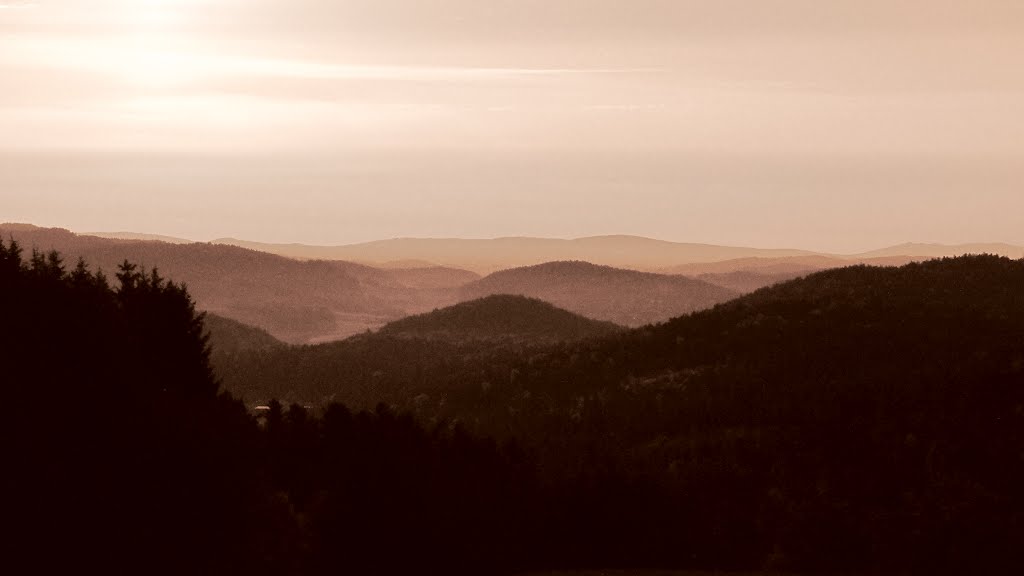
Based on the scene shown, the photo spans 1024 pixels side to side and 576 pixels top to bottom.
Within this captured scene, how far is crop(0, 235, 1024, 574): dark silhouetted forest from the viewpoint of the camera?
6181 centimetres

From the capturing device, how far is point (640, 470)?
114000mm

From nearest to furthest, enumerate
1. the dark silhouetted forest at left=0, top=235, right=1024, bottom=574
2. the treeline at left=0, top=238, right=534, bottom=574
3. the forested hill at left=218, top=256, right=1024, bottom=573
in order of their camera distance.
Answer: the treeline at left=0, top=238, right=534, bottom=574 → the dark silhouetted forest at left=0, top=235, right=1024, bottom=574 → the forested hill at left=218, top=256, right=1024, bottom=573

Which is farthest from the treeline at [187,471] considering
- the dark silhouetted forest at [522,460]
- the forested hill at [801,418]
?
the forested hill at [801,418]

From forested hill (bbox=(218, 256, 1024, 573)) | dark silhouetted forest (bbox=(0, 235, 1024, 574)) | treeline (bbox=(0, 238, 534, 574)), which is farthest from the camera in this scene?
forested hill (bbox=(218, 256, 1024, 573))

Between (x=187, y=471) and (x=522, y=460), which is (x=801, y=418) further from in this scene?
(x=187, y=471)

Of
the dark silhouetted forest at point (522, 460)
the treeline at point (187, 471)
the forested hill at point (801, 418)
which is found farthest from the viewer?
the forested hill at point (801, 418)

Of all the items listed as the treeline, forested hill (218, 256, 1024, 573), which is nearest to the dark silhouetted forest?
the treeline

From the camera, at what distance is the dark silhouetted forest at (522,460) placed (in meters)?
61.8

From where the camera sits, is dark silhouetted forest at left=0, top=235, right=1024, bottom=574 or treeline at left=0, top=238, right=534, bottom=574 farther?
dark silhouetted forest at left=0, top=235, right=1024, bottom=574

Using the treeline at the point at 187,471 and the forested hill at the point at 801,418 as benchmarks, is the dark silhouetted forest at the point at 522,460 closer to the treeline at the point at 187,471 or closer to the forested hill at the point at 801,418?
the treeline at the point at 187,471

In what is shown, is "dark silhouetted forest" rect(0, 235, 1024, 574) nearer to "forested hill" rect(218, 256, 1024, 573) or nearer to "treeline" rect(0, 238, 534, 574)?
"treeline" rect(0, 238, 534, 574)

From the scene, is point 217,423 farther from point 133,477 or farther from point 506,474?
point 506,474

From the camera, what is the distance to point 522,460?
96.2 metres

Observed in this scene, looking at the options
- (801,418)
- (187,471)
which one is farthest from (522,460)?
(801,418)
